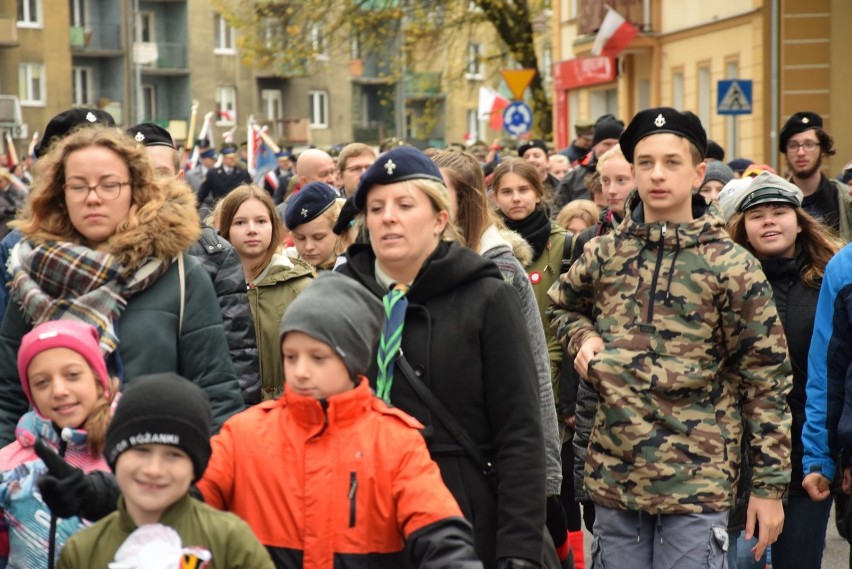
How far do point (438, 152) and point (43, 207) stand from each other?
2.02m

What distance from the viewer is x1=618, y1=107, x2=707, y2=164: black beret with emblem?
5.55 meters

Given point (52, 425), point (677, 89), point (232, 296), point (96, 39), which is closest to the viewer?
point (52, 425)

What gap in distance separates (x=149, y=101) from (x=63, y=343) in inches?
2844

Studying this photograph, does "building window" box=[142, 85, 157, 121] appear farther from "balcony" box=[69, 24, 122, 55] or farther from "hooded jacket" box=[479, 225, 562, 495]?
"hooded jacket" box=[479, 225, 562, 495]

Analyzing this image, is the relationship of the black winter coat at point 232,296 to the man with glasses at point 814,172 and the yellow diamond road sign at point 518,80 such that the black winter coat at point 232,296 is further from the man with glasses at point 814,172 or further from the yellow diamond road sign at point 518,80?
the yellow diamond road sign at point 518,80

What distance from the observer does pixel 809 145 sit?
1038 centimetres

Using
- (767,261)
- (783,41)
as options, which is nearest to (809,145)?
(767,261)

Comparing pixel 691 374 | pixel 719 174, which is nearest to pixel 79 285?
pixel 691 374

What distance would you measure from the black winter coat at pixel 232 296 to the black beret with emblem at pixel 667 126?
176 centimetres

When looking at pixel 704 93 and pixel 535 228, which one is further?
pixel 704 93

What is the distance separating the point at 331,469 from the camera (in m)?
4.12

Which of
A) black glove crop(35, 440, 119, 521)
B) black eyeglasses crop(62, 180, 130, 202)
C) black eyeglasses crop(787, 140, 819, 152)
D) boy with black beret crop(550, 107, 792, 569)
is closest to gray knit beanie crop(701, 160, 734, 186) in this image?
black eyeglasses crop(787, 140, 819, 152)

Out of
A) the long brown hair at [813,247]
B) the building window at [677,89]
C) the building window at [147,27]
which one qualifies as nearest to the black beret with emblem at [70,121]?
the long brown hair at [813,247]

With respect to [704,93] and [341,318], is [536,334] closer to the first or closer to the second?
[341,318]
